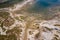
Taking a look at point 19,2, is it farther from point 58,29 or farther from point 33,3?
point 58,29

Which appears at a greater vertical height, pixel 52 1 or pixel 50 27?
pixel 52 1

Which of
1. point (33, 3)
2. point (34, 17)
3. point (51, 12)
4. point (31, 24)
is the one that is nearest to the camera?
point (31, 24)

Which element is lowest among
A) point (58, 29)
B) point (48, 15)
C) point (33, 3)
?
point (58, 29)

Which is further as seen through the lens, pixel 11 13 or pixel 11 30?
pixel 11 13

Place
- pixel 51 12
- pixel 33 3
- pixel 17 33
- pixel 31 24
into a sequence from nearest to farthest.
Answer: pixel 17 33 < pixel 31 24 < pixel 51 12 < pixel 33 3

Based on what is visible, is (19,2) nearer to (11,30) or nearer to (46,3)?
(46,3)

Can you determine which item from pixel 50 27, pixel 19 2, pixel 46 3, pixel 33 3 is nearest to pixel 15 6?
pixel 19 2
